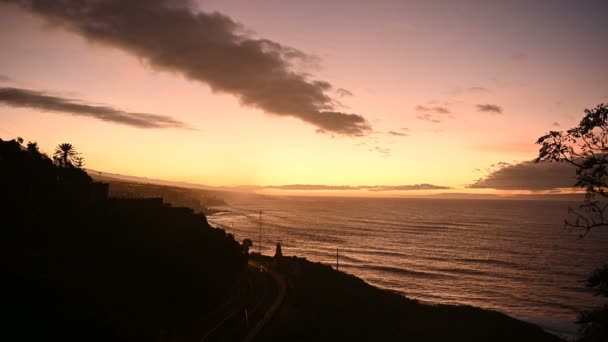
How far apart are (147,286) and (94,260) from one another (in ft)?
17.4

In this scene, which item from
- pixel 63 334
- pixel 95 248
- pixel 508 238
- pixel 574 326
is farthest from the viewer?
pixel 508 238

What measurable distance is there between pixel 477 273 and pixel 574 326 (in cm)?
3060

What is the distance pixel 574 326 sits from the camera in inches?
2023

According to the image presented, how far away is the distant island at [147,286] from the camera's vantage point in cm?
2531

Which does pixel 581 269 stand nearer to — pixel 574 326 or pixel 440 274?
pixel 440 274

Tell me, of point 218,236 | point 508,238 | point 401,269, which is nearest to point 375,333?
point 218,236

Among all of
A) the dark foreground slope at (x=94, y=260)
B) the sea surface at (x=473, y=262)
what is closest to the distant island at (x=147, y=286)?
the dark foreground slope at (x=94, y=260)

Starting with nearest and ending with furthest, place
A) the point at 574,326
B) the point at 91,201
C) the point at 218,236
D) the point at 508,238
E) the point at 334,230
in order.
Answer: the point at 91,201
the point at 218,236
the point at 574,326
the point at 508,238
the point at 334,230

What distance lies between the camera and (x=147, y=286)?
34.1 meters

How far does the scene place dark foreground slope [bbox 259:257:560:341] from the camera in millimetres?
37812

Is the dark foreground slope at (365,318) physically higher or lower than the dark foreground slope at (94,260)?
lower

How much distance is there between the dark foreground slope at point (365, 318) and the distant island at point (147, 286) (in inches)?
6.3

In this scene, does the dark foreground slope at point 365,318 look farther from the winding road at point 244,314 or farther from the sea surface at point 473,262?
the sea surface at point 473,262

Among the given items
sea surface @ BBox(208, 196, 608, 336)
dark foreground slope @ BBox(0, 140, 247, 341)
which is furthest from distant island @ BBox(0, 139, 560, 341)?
sea surface @ BBox(208, 196, 608, 336)
